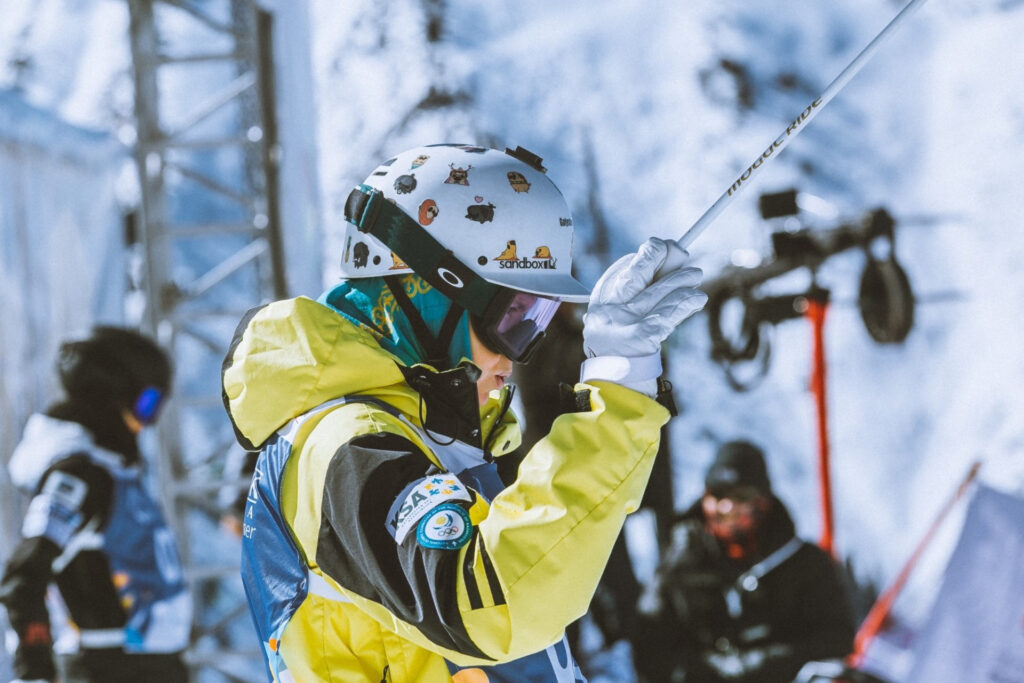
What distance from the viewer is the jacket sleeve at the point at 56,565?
2.90 meters

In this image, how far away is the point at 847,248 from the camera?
400 centimetres

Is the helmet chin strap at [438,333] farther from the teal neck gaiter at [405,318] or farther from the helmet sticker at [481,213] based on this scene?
the helmet sticker at [481,213]

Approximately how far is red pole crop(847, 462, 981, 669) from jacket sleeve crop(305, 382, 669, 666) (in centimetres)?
309

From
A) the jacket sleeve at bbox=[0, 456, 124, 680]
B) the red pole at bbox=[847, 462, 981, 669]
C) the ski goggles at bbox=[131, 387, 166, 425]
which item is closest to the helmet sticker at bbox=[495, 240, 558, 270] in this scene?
the jacket sleeve at bbox=[0, 456, 124, 680]

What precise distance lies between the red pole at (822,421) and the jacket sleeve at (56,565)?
8.15 feet

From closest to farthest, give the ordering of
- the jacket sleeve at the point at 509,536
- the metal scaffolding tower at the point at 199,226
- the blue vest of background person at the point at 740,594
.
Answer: the jacket sleeve at the point at 509,536, the blue vest of background person at the point at 740,594, the metal scaffolding tower at the point at 199,226

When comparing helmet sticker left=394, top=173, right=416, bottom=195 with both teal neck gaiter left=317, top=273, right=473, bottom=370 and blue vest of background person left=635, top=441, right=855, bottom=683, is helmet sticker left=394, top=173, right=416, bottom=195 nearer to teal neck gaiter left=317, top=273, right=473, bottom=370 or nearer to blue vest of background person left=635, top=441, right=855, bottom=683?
teal neck gaiter left=317, top=273, right=473, bottom=370

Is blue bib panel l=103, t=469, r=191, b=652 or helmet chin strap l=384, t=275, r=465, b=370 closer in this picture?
helmet chin strap l=384, t=275, r=465, b=370

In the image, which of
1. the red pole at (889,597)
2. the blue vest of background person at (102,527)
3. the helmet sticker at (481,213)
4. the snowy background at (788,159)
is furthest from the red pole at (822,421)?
the helmet sticker at (481,213)

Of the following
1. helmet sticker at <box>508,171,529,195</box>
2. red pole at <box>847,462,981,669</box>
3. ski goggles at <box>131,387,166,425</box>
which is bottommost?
red pole at <box>847,462,981,669</box>

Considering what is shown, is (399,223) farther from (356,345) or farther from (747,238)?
(747,238)

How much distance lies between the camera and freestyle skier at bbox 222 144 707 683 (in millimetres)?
1051

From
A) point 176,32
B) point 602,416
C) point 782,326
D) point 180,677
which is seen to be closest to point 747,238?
point 782,326

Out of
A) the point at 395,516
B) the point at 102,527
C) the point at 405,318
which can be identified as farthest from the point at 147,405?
the point at 395,516
